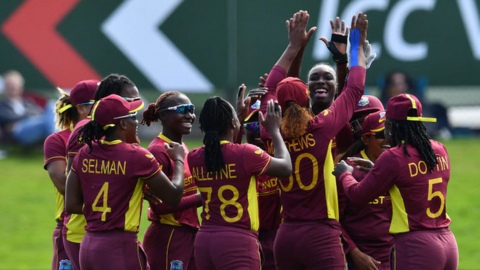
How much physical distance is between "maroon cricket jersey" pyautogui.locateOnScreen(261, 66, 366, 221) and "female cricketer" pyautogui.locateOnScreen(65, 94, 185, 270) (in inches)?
35.4

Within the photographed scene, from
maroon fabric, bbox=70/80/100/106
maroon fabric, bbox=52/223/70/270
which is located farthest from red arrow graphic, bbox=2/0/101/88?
maroon fabric, bbox=52/223/70/270

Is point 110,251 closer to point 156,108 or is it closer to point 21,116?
point 156,108

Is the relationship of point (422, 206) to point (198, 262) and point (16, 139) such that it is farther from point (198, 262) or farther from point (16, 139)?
point (16, 139)

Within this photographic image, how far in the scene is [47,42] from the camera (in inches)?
579

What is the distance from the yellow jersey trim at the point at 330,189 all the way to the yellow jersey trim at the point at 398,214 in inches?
20.4

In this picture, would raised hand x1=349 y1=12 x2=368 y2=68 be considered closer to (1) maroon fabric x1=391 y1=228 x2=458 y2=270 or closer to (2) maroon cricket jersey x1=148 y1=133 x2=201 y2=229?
(1) maroon fabric x1=391 y1=228 x2=458 y2=270

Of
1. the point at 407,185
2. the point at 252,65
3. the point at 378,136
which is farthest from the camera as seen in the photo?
the point at 252,65

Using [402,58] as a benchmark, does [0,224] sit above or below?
below

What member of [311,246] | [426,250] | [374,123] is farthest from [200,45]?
[426,250]

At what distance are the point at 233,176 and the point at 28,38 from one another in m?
9.93

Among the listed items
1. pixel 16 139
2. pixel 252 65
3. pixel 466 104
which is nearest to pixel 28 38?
pixel 16 139

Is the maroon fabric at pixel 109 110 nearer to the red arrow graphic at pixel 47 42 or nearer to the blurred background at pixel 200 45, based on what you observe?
the blurred background at pixel 200 45

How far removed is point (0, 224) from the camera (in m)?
11.9

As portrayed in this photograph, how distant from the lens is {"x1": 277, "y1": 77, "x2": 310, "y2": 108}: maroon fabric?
→ 19.9 feet
